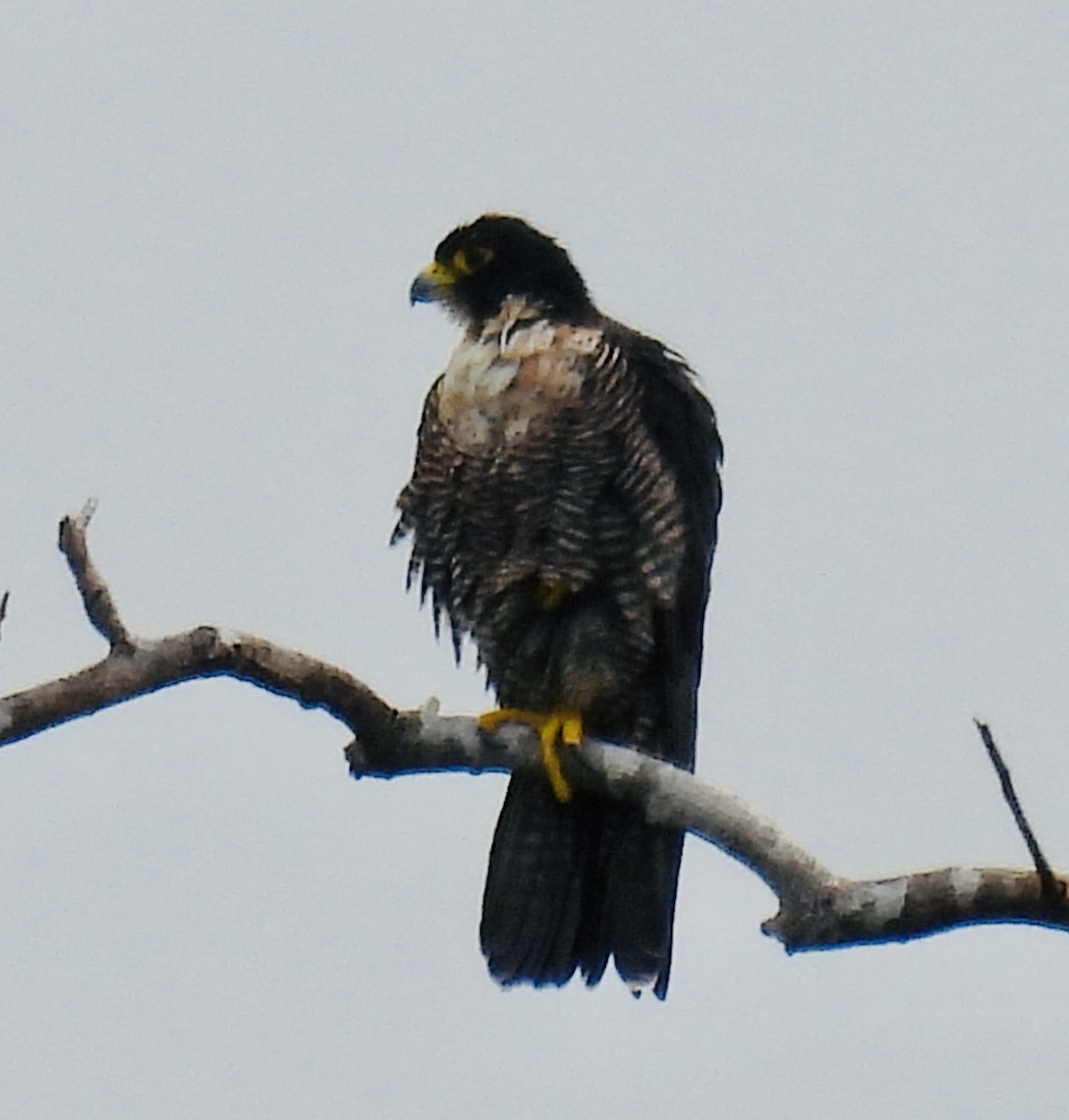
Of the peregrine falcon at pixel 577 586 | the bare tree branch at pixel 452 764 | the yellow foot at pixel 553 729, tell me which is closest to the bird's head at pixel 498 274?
the peregrine falcon at pixel 577 586

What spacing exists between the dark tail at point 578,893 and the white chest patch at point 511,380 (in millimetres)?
781

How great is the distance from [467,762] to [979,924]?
3.60ft

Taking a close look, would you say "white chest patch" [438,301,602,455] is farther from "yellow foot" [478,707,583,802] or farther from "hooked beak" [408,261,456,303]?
"yellow foot" [478,707,583,802]

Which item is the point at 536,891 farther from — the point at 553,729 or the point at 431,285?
the point at 431,285

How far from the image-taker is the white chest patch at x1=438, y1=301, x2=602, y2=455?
518cm

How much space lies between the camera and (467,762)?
165 inches

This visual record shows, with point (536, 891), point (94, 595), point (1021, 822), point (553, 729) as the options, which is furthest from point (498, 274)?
point (1021, 822)

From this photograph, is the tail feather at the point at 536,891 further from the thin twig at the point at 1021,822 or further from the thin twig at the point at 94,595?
the thin twig at the point at 1021,822

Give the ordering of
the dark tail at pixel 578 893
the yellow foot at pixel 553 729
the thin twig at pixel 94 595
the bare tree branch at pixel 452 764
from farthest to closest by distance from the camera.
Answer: the dark tail at pixel 578 893, the yellow foot at pixel 553 729, the thin twig at pixel 94 595, the bare tree branch at pixel 452 764

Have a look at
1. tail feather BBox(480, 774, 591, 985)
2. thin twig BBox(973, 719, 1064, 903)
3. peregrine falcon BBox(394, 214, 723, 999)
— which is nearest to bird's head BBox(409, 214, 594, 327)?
peregrine falcon BBox(394, 214, 723, 999)

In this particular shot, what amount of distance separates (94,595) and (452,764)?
791 mm

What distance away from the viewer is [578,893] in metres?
5.18

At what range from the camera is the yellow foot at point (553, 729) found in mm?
4941

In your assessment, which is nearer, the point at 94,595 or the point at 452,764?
the point at 94,595
